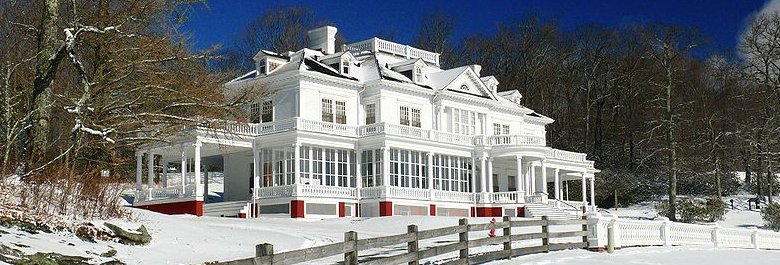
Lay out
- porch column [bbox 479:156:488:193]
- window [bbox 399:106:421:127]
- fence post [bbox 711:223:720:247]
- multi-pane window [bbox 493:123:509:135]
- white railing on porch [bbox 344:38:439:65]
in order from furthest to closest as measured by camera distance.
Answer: multi-pane window [bbox 493:123:509:135] < white railing on porch [bbox 344:38:439:65] < porch column [bbox 479:156:488:193] < window [bbox 399:106:421:127] < fence post [bbox 711:223:720:247]

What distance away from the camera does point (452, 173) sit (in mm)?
46812

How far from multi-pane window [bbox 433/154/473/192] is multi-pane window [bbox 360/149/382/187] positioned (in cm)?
334

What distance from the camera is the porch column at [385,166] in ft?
→ 139

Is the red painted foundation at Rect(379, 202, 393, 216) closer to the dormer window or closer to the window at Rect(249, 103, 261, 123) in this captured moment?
the window at Rect(249, 103, 261, 123)

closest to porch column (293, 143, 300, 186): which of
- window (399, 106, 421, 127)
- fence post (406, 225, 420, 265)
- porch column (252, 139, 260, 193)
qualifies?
porch column (252, 139, 260, 193)

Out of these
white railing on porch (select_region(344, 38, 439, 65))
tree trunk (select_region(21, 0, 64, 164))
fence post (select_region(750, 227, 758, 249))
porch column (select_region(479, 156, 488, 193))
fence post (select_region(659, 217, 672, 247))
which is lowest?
fence post (select_region(750, 227, 758, 249))

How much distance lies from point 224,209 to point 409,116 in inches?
418

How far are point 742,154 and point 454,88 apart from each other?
22.6 m

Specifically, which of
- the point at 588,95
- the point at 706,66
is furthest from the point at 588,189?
the point at 706,66

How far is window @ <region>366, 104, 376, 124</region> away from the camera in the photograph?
46.0m

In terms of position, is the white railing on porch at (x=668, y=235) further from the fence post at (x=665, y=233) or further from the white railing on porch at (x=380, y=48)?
the white railing on porch at (x=380, y=48)

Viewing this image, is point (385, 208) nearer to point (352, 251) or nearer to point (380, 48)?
point (380, 48)

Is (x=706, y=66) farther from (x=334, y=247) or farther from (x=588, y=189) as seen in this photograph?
(x=334, y=247)

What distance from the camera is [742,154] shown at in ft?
198
